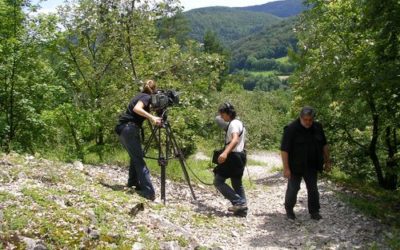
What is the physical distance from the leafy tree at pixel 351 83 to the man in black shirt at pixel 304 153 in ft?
4.65

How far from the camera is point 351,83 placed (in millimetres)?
9211

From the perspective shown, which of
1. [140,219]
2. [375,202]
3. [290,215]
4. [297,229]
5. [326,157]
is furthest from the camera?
[375,202]

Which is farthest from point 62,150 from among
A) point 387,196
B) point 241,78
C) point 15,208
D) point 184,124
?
point 241,78

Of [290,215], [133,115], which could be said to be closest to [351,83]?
[290,215]

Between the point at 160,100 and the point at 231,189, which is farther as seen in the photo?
the point at 231,189

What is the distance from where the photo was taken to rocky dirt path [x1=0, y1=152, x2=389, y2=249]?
5805 millimetres

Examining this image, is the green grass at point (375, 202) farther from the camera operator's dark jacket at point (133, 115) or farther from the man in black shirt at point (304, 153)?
the camera operator's dark jacket at point (133, 115)

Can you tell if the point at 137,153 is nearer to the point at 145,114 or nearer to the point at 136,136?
the point at 136,136

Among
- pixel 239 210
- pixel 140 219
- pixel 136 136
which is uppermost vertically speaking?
pixel 136 136

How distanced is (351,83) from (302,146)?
2022mm

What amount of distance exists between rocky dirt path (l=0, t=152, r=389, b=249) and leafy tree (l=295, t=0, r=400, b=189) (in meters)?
1.95

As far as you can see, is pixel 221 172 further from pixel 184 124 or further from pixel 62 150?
pixel 62 150

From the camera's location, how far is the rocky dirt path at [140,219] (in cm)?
580

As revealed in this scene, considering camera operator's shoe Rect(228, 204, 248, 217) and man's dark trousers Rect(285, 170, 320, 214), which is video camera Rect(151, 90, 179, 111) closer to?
camera operator's shoe Rect(228, 204, 248, 217)
